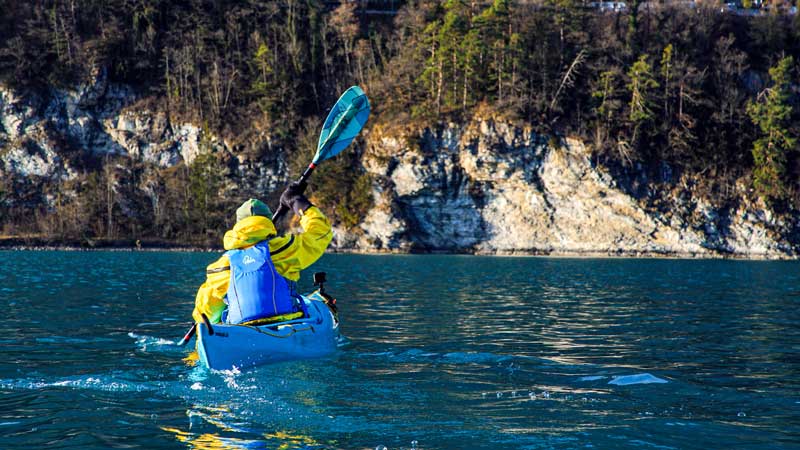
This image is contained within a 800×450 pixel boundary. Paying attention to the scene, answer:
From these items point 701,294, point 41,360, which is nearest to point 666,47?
point 701,294

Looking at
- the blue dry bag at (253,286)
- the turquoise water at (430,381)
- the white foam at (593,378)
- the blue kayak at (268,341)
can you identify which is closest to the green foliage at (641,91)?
the turquoise water at (430,381)

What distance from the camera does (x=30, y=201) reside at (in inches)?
2603

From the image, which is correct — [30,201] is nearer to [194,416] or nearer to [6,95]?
[6,95]

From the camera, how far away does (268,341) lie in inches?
359

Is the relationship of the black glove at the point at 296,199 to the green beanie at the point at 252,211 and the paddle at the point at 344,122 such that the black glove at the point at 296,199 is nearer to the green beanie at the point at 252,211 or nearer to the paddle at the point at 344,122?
the green beanie at the point at 252,211

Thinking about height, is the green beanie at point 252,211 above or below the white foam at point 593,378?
above

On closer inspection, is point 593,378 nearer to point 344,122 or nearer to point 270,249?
point 270,249

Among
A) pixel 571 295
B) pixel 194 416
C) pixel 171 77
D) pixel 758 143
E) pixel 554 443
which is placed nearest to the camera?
pixel 554 443

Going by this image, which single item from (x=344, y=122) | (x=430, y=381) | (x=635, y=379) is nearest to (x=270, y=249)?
(x=430, y=381)

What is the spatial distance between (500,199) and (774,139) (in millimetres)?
25074

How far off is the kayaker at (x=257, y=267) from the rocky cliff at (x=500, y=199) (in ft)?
168

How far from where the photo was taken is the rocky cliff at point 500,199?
192 feet

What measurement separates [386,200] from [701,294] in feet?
137

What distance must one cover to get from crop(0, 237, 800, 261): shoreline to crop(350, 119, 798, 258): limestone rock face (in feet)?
0.78
